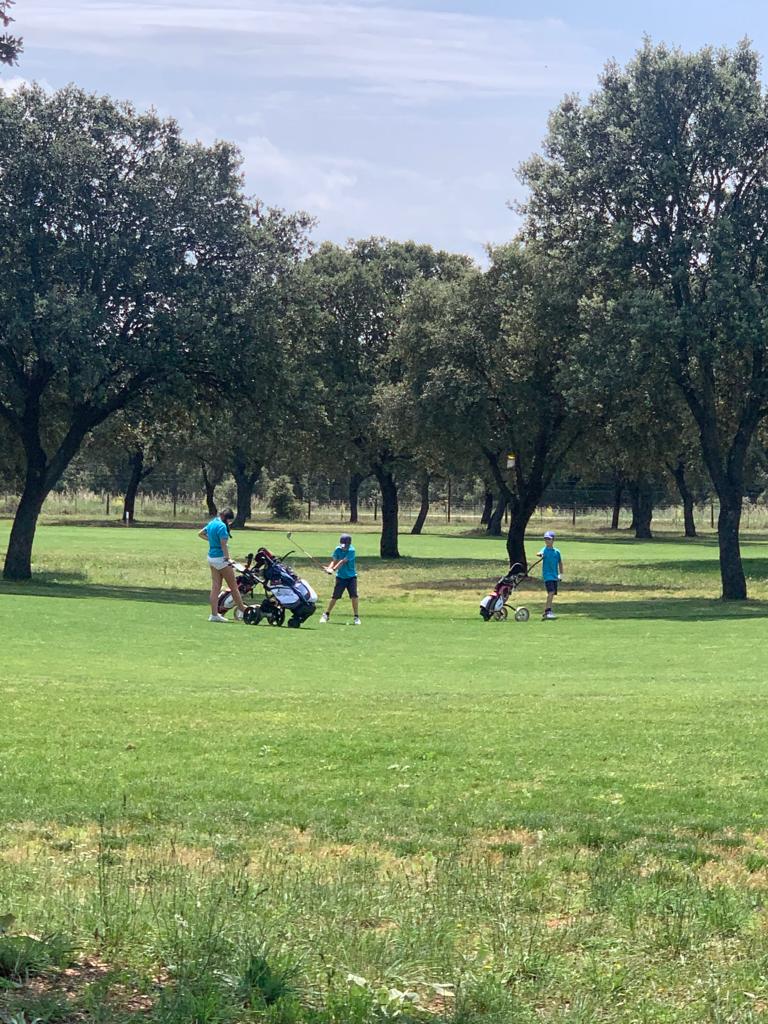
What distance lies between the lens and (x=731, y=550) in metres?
34.6

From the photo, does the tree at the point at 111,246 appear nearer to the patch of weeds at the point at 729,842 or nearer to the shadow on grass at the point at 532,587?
the shadow on grass at the point at 532,587

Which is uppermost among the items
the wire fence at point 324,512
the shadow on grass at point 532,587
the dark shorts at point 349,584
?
the wire fence at point 324,512

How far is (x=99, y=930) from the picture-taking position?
5156mm

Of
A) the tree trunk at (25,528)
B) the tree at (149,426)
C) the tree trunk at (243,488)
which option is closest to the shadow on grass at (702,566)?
the tree at (149,426)

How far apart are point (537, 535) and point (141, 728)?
6907cm

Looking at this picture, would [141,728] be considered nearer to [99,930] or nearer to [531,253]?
[99,930]

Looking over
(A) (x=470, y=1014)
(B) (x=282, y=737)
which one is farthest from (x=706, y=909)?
(B) (x=282, y=737)

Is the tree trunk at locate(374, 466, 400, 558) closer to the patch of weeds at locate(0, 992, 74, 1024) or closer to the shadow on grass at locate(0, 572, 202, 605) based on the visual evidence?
the shadow on grass at locate(0, 572, 202, 605)

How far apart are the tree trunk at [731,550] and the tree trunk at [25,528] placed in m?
19.2

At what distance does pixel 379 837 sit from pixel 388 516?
5053 cm

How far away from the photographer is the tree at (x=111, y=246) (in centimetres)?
3312

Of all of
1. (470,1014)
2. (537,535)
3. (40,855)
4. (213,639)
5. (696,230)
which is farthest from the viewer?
(537,535)

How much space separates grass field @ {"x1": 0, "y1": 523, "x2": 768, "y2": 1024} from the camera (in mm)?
4676

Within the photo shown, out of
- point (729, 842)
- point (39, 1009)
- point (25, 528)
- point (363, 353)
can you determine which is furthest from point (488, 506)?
point (39, 1009)
